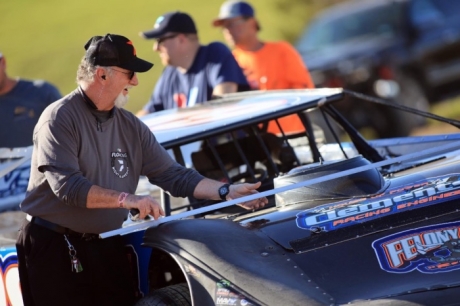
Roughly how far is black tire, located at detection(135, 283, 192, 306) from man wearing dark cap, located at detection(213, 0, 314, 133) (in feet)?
12.5

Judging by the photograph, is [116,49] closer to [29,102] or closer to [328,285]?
[328,285]

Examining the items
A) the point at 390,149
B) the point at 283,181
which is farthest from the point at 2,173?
the point at 390,149

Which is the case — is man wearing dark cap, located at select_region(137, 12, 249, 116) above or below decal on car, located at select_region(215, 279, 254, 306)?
above

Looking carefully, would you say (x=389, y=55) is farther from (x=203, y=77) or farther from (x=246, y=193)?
(x=246, y=193)

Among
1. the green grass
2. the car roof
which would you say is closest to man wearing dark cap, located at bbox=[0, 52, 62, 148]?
the car roof

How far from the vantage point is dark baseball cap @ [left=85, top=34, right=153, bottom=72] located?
4598 millimetres

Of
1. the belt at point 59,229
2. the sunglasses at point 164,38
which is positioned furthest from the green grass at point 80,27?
the belt at point 59,229

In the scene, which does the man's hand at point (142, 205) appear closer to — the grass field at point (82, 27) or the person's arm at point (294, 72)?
the person's arm at point (294, 72)

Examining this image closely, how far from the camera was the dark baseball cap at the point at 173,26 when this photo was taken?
7.32m

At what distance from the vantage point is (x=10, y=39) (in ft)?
62.1

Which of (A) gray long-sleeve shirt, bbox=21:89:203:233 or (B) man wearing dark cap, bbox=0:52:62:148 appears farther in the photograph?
(B) man wearing dark cap, bbox=0:52:62:148

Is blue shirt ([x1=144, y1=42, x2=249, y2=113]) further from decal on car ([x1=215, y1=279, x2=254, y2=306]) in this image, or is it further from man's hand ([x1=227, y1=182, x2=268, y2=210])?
decal on car ([x1=215, y1=279, x2=254, y2=306])

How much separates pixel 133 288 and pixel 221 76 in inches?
107

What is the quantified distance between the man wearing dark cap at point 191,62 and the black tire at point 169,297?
116 inches
